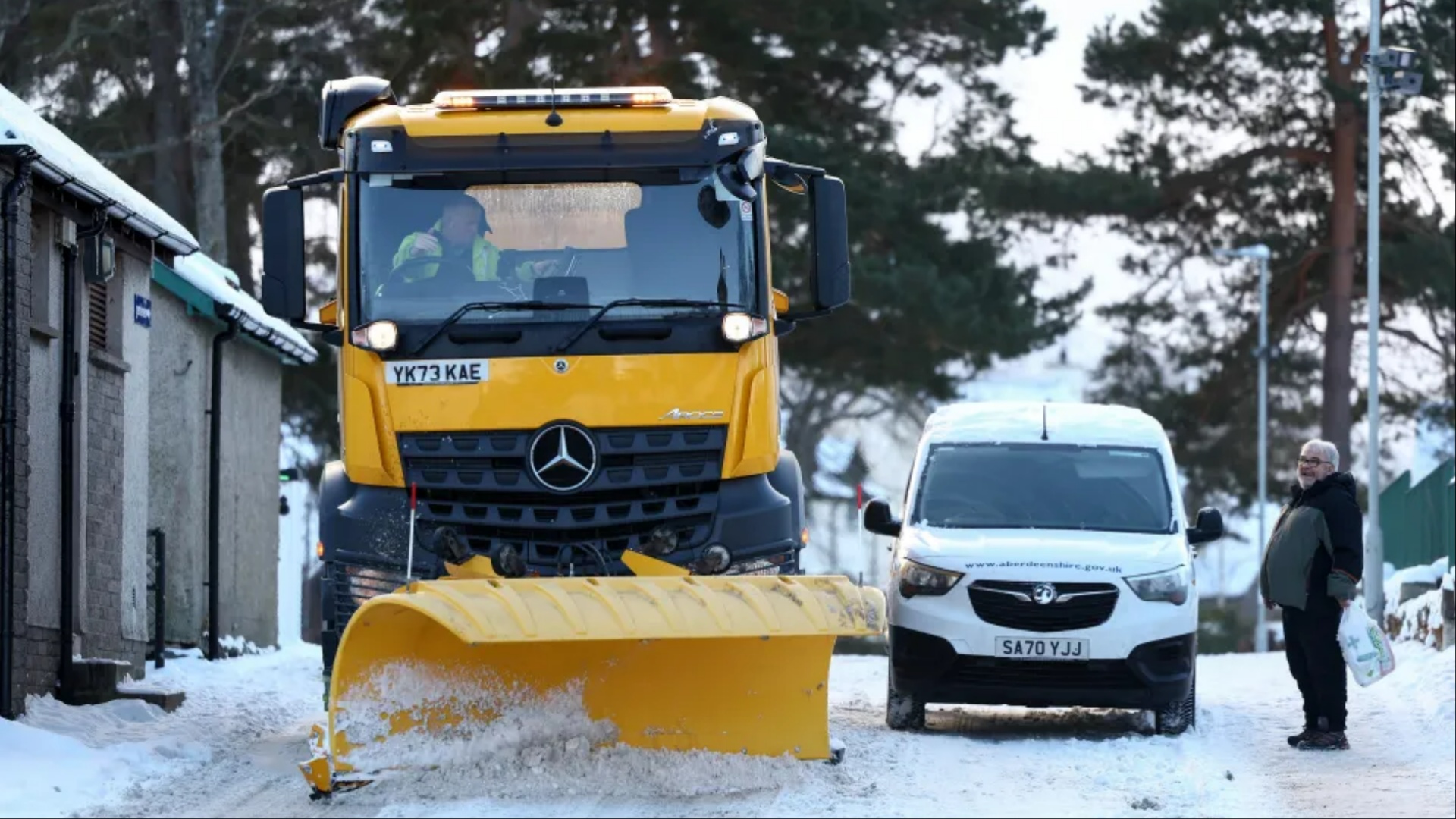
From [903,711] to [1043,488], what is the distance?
193 centimetres

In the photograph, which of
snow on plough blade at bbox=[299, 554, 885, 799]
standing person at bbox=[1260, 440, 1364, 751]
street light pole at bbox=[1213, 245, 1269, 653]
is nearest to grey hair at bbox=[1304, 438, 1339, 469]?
standing person at bbox=[1260, 440, 1364, 751]

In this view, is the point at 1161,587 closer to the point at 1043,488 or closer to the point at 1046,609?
the point at 1046,609

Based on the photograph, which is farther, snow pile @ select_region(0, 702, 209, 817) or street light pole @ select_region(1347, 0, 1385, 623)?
street light pole @ select_region(1347, 0, 1385, 623)

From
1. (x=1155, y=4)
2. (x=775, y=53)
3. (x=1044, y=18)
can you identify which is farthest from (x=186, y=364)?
(x=1155, y=4)

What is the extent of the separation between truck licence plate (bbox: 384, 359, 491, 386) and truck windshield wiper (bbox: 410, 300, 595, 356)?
0.27ft

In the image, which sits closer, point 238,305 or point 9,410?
point 9,410

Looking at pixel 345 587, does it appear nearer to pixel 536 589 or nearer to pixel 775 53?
pixel 536 589

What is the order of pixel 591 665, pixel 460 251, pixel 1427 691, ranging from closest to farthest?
pixel 591 665 → pixel 460 251 → pixel 1427 691

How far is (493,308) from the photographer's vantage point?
1138cm

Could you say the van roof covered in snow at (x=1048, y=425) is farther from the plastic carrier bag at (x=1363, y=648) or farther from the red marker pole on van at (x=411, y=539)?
the red marker pole on van at (x=411, y=539)


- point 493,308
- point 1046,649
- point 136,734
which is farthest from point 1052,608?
point 136,734

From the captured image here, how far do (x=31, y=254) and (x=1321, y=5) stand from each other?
2816 centimetres

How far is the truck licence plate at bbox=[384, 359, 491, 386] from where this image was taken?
1128 cm

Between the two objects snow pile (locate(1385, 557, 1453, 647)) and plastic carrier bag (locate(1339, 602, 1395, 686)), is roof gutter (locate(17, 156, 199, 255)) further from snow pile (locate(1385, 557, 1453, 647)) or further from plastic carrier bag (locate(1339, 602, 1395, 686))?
snow pile (locate(1385, 557, 1453, 647))
